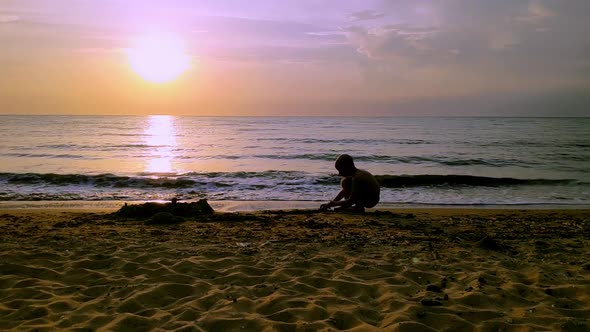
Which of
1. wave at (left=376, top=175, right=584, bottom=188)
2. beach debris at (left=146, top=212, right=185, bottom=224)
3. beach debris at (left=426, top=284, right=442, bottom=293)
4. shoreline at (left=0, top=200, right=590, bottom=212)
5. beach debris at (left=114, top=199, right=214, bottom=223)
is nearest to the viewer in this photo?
beach debris at (left=426, top=284, right=442, bottom=293)

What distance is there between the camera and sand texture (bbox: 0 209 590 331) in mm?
3650

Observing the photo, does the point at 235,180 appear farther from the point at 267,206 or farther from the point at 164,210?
the point at 164,210

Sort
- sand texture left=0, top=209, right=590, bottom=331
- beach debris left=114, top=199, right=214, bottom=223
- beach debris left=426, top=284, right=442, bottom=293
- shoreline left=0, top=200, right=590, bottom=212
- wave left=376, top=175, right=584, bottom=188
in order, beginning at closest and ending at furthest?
sand texture left=0, top=209, right=590, bottom=331 → beach debris left=426, top=284, right=442, bottom=293 → beach debris left=114, top=199, right=214, bottom=223 → shoreline left=0, top=200, right=590, bottom=212 → wave left=376, top=175, right=584, bottom=188

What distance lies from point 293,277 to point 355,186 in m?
4.26

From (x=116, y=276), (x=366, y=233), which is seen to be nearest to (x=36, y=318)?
(x=116, y=276)

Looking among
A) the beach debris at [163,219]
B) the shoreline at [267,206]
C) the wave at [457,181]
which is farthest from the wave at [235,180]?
the beach debris at [163,219]

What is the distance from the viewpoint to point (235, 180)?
16.2 metres

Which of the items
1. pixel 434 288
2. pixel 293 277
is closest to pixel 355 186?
pixel 293 277

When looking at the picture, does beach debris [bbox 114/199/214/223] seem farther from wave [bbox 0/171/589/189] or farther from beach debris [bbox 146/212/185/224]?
wave [bbox 0/171/589/189]

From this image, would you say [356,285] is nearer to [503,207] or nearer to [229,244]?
[229,244]

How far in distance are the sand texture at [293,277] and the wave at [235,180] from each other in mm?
7532

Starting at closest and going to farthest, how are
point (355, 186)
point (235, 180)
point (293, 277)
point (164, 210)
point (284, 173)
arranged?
point (293, 277), point (164, 210), point (355, 186), point (235, 180), point (284, 173)

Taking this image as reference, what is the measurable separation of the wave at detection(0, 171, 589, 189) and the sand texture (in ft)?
24.7

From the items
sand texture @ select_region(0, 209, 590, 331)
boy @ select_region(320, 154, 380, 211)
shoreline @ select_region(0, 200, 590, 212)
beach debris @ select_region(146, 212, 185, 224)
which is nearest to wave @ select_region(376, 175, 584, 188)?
shoreline @ select_region(0, 200, 590, 212)
